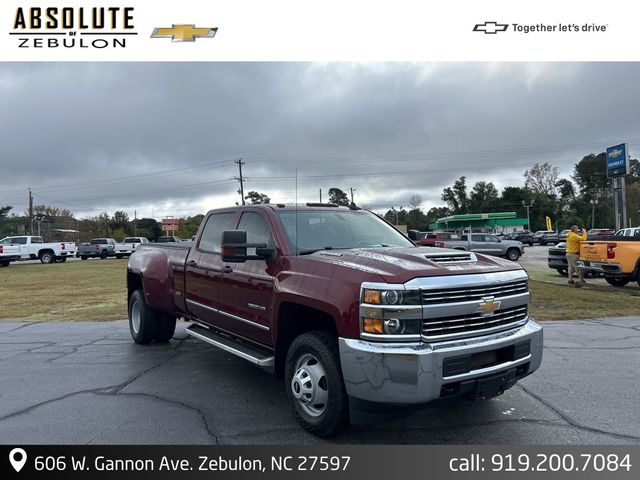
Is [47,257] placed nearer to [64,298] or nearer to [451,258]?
[64,298]

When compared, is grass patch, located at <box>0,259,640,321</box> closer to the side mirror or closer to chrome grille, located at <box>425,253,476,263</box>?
chrome grille, located at <box>425,253,476,263</box>

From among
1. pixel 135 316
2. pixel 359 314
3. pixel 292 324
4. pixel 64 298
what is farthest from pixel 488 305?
pixel 64 298

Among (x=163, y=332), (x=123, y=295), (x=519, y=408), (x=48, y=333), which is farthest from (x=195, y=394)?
(x=123, y=295)

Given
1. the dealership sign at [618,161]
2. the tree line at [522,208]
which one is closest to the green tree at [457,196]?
the tree line at [522,208]

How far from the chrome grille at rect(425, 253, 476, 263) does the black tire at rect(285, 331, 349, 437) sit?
102 centimetres

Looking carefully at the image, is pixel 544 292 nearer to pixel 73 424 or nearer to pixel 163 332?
pixel 163 332

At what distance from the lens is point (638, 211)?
242 ft

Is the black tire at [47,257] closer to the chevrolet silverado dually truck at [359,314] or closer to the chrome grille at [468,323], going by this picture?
the chevrolet silverado dually truck at [359,314]

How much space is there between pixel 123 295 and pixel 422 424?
11803 mm

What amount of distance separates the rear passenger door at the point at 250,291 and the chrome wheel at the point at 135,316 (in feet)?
8.60

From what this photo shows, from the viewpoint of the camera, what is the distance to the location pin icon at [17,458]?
339cm

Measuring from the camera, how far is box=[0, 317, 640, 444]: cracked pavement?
3699mm

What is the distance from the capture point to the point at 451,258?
380 cm
